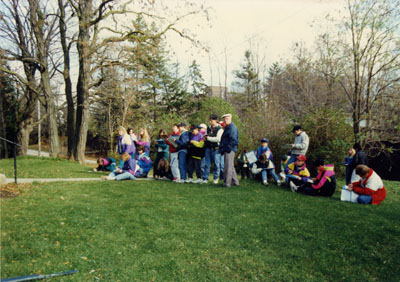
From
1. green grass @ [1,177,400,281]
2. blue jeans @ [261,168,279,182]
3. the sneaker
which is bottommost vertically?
green grass @ [1,177,400,281]

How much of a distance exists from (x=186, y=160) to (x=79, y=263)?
6.48 metres

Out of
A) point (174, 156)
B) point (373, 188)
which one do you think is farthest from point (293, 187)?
point (174, 156)

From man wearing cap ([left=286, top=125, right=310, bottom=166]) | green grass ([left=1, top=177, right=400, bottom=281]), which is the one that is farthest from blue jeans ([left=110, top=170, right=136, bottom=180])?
man wearing cap ([left=286, top=125, right=310, bottom=166])

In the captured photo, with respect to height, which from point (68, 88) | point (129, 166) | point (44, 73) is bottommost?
point (129, 166)

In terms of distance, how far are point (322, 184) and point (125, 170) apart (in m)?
6.41

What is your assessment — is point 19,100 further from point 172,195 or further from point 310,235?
point 310,235

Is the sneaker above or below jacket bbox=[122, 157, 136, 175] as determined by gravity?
below

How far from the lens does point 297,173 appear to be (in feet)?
30.8

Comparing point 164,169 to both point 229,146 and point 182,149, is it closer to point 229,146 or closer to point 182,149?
point 182,149

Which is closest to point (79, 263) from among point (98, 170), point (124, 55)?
point (98, 170)

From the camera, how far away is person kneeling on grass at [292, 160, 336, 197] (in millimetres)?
8398

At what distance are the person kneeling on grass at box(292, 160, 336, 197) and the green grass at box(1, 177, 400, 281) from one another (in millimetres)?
706

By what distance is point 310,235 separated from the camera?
213 inches

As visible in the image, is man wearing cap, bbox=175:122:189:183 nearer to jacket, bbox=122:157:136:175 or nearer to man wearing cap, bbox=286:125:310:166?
jacket, bbox=122:157:136:175
